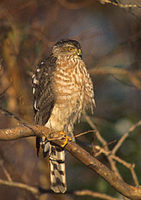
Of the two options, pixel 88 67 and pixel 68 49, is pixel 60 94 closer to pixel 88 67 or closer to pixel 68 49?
pixel 68 49

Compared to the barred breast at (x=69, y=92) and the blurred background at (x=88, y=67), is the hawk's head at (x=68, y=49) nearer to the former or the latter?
the barred breast at (x=69, y=92)

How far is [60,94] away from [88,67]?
2299mm

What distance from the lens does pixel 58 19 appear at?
25.2 ft

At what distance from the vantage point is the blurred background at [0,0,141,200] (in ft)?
18.7

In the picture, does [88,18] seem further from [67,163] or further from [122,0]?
[122,0]

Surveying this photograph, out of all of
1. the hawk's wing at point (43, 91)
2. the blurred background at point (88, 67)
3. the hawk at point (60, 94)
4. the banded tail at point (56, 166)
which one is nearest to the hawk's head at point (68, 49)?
the hawk at point (60, 94)

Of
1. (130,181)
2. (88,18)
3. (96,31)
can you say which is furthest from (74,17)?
(130,181)

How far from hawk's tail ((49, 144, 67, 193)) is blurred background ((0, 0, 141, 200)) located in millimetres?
726

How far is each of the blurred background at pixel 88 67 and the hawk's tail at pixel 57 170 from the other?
726 millimetres

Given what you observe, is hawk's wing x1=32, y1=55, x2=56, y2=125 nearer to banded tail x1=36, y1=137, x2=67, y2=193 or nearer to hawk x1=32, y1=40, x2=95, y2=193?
hawk x1=32, y1=40, x2=95, y2=193

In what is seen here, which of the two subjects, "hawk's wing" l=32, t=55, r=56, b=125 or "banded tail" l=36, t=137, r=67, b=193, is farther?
"banded tail" l=36, t=137, r=67, b=193

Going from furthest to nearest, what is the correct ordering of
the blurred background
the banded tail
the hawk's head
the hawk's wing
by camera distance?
the blurred background, the hawk's head, the banded tail, the hawk's wing

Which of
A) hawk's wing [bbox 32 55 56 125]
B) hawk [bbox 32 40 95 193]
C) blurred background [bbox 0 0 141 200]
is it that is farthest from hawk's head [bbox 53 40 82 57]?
blurred background [bbox 0 0 141 200]

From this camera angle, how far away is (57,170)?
15.5ft
